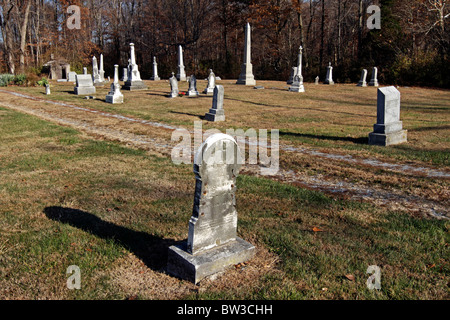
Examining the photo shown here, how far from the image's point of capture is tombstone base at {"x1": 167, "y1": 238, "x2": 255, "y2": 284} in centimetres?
373

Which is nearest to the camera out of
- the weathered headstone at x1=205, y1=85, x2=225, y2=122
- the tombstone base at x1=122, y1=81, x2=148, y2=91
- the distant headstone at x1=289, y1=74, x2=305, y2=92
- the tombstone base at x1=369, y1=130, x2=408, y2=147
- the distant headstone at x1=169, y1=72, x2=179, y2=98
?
the tombstone base at x1=369, y1=130, x2=408, y2=147

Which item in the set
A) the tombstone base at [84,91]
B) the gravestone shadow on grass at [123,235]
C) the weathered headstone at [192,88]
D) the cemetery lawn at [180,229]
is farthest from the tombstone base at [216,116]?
the tombstone base at [84,91]

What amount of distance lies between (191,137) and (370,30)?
94.2 feet

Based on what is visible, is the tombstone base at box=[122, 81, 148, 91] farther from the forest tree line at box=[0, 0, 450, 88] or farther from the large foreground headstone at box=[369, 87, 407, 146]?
the large foreground headstone at box=[369, 87, 407, 146]

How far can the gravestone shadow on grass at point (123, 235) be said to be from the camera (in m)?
4.19

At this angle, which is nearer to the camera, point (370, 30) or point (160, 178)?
point (160, 178)

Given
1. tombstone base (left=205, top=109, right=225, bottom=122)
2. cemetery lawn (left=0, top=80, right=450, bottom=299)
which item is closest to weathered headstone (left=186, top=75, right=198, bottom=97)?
tombstone base (left=205, top=109, right=225, bottom=122)

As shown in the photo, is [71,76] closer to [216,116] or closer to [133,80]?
[133,80]

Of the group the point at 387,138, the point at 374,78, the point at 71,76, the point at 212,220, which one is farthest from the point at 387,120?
the point at 71,76

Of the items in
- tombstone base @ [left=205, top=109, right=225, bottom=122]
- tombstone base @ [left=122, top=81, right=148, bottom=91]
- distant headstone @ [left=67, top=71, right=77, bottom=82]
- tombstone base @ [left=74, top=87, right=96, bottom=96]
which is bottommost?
tombstone base @ [left=205, top=109, right=225, bottom=122]

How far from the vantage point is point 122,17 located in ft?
167

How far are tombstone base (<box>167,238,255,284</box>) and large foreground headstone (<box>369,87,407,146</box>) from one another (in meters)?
7.21
